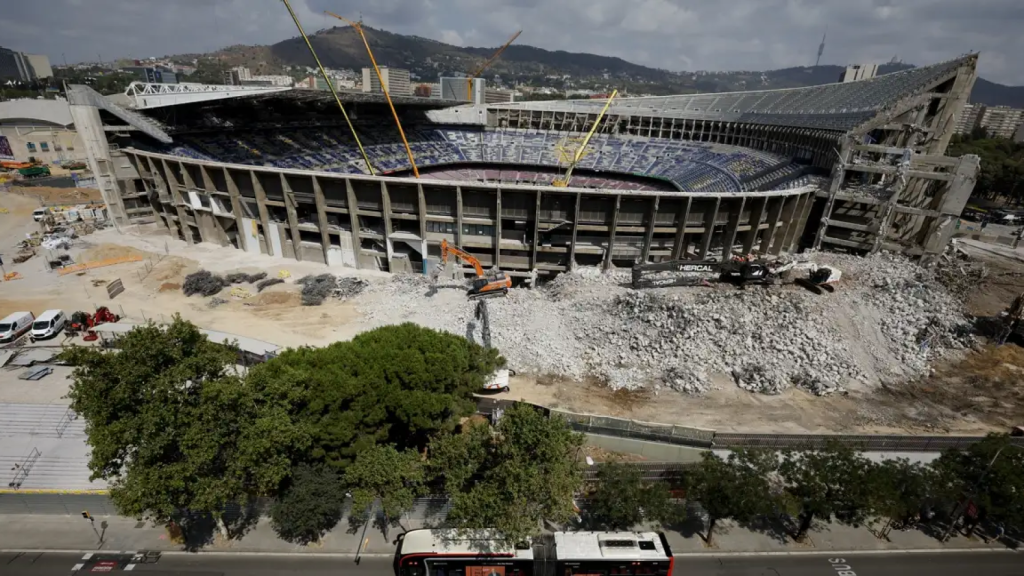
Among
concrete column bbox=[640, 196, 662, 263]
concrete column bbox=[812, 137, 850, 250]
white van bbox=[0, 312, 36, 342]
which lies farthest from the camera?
concrete column bbox=[812, 137, 850, 250]

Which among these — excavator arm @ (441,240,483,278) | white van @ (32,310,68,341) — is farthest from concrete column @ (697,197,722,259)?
white van @ (32,310,68,341)

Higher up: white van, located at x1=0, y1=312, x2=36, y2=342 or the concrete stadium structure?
the concrete stadium structure

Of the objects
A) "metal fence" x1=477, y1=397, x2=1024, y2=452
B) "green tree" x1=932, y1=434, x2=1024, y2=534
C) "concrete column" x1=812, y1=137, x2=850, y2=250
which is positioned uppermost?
"concrete column" x1=812, y1=137, x2=850, y2=250

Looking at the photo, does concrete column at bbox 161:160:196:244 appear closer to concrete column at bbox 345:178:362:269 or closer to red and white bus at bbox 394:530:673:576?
concrete column at bbox 345:178:362:269

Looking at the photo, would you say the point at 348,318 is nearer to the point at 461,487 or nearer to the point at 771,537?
the point at 461,487

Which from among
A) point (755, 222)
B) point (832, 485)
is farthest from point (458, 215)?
A: point (832, 485)

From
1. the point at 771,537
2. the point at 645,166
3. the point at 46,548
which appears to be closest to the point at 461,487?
the point at 771,537

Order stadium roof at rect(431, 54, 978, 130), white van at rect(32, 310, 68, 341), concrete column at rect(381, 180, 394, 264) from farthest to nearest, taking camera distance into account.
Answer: stadium roof at rect(431, 54, 978, 130)
concrete column at rect(381, 180, 394, 264)
white van at rect(32, 310, 68, 341)
